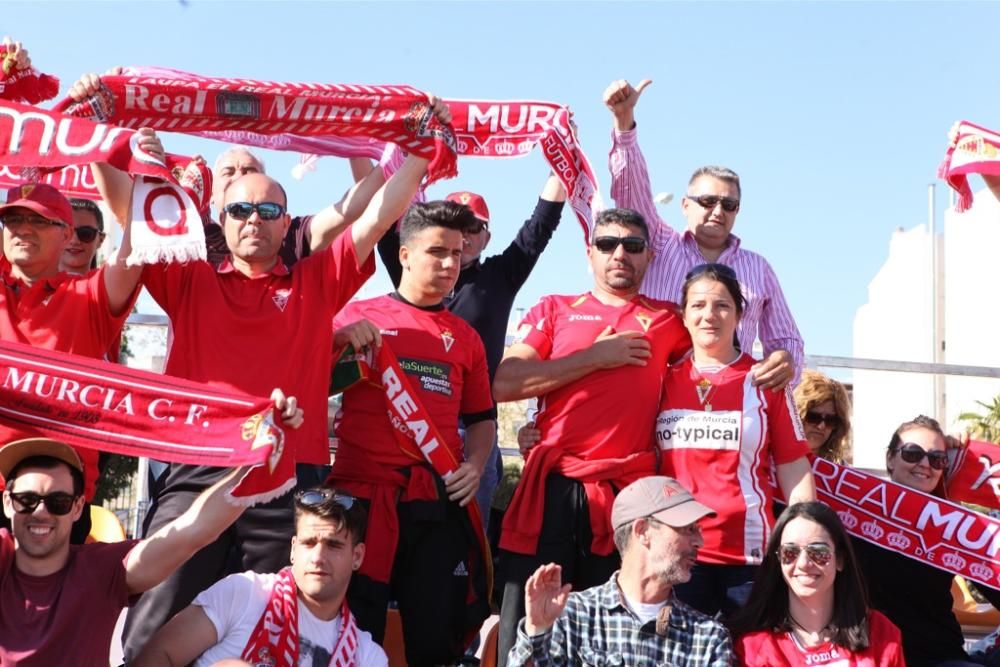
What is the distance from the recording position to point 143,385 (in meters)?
5.29

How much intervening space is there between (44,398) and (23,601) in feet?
2.57

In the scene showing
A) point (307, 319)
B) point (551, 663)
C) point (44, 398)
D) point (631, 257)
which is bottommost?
point (551, 663)

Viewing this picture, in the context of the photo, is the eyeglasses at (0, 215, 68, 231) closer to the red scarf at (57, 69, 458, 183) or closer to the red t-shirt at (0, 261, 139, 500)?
the red t-shirt at (0, 261, 139, 500)

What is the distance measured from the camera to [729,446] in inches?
236

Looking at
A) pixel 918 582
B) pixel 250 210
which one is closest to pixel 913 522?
pixel 918 582

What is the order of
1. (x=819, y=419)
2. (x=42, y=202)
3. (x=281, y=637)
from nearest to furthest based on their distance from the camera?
(x=281, y=637)
(x=42, y=202)
(x=819, y=419)

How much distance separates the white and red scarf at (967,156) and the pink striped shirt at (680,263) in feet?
3.89

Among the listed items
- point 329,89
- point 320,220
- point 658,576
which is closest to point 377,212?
point 320,220

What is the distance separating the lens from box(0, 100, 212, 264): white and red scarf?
5.44 meters

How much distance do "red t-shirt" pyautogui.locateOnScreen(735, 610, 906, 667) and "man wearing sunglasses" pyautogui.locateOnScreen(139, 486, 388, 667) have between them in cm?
145

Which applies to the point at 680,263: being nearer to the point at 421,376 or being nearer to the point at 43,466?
the point at 421,376

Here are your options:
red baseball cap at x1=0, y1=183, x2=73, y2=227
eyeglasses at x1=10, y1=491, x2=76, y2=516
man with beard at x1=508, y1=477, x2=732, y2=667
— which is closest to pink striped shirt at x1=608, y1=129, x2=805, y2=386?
man with beard at x1=508, y1=477, x2=732, y2=667

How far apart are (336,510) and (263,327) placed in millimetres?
848

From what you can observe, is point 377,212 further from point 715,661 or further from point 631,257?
point 715,661
